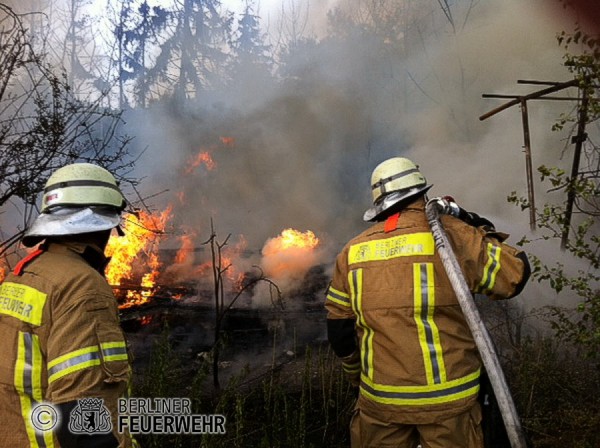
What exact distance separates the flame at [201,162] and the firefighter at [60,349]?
46.6ft

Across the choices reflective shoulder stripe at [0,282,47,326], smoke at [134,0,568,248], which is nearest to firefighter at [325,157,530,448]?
reflective shoulder stripe at [0,282,47,326]

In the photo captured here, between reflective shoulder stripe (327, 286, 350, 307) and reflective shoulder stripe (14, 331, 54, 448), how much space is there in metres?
1.58

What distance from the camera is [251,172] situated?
639 inches

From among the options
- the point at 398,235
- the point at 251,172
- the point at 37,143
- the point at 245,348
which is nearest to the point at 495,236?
the point at 398,235

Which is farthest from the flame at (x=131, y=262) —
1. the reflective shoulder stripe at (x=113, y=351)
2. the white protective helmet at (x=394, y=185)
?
the reflective shoulder stripe at (x=113, y=351)

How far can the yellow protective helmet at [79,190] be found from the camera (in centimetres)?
192

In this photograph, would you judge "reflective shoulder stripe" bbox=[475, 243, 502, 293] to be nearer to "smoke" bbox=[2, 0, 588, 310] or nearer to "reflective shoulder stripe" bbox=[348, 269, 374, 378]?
"reflective shoulder stripe" bbox=[348, 269, 374, 378]

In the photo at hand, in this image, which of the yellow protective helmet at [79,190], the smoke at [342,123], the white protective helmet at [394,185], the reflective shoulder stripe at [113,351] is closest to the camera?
the reflective shoulder stripe at [113,351]

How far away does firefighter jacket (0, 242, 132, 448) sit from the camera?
1538mm

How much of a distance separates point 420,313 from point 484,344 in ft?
1.10

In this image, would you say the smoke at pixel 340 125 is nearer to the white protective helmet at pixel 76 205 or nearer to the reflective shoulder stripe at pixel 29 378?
the white protective helmet at pixel 76 205

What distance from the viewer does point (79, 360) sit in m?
1.54

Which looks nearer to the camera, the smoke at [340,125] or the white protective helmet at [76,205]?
the white protective helmet at [76,205]

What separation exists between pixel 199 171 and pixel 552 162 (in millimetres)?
11012
